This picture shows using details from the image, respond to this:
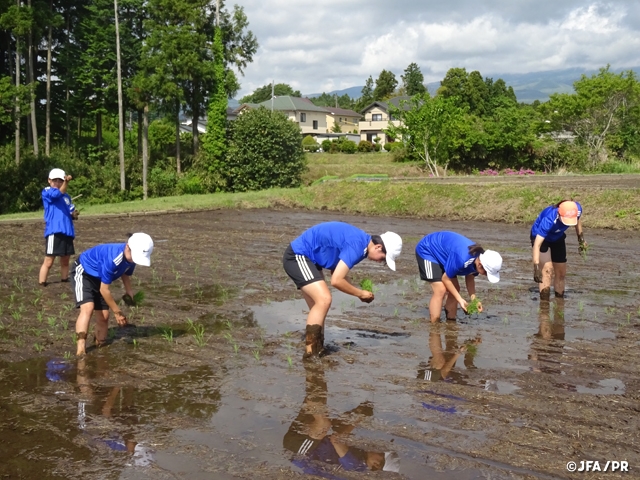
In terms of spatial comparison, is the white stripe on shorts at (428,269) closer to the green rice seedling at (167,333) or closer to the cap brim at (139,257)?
the green rice seedling at (167,333)

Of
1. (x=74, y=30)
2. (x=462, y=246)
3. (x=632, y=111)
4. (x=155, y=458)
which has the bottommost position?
(x=155, y=458)

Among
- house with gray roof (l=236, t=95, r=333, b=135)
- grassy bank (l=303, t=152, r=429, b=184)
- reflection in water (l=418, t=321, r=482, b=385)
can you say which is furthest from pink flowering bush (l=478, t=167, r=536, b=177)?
house with gray roof (l=236, t=95, r=333, b=135)

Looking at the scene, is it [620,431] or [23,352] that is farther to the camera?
[23,352]

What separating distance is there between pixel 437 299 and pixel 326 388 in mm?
2543

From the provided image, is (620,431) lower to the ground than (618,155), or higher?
lower

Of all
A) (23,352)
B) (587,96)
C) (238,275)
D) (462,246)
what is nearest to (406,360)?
(462,246)

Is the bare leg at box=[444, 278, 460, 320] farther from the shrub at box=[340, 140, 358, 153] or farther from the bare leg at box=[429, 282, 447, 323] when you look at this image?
the shrub at box=[340, 140, 358, 153]

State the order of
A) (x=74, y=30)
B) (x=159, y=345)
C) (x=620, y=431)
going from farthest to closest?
(x=74, y=30), (x=159, y=345), (x=620, y=431)

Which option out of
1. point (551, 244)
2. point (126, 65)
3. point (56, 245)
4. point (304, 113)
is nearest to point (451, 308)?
→ point (551, 244)

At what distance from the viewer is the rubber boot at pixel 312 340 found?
6887 mm

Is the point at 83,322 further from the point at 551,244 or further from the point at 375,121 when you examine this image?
the point at 375,121

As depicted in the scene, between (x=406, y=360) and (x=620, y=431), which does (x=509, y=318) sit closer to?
(x=406, y=360)

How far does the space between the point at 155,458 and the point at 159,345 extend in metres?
2.94

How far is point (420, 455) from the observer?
15.4 feet
